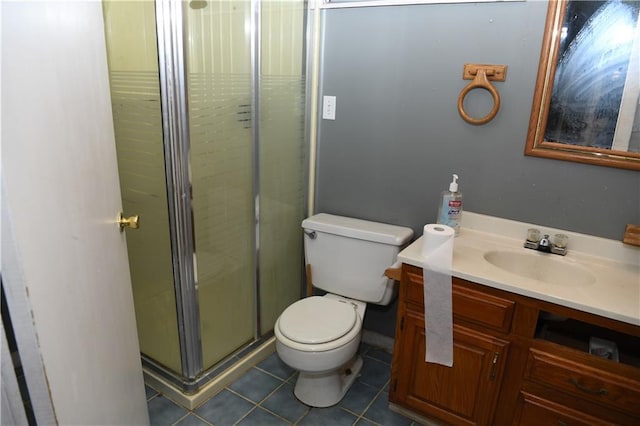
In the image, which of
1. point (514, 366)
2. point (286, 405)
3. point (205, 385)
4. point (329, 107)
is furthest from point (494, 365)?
point (329, 107)

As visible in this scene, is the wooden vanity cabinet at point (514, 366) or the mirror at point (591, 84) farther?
the mirror at point (591, 84)

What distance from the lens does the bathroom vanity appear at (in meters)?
1.33

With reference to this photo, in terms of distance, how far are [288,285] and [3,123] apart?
1847 millimetres

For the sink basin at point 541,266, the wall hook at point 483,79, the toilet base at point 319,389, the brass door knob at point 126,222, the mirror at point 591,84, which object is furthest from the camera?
the toilet base at point 319,389

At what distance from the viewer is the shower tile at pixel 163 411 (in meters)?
1.82

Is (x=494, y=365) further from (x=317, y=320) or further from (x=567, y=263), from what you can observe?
(x=317, y=320)

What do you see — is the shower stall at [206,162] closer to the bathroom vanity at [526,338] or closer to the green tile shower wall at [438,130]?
the green tile shower wall at [438,130]

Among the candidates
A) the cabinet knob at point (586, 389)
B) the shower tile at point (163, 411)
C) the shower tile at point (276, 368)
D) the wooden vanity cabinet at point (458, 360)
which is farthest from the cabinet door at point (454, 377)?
the shower tile at point (163, 411)

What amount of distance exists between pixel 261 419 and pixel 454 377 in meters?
0.85

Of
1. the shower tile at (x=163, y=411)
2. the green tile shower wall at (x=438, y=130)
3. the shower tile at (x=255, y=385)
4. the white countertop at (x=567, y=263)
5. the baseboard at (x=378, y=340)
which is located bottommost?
the shower tile at (x=163, y=411)

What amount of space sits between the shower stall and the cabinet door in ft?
2.76

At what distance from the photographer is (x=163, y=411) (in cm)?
188

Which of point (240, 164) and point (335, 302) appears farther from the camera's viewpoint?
point (335, 302)

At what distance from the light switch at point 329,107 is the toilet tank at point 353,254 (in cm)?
52
